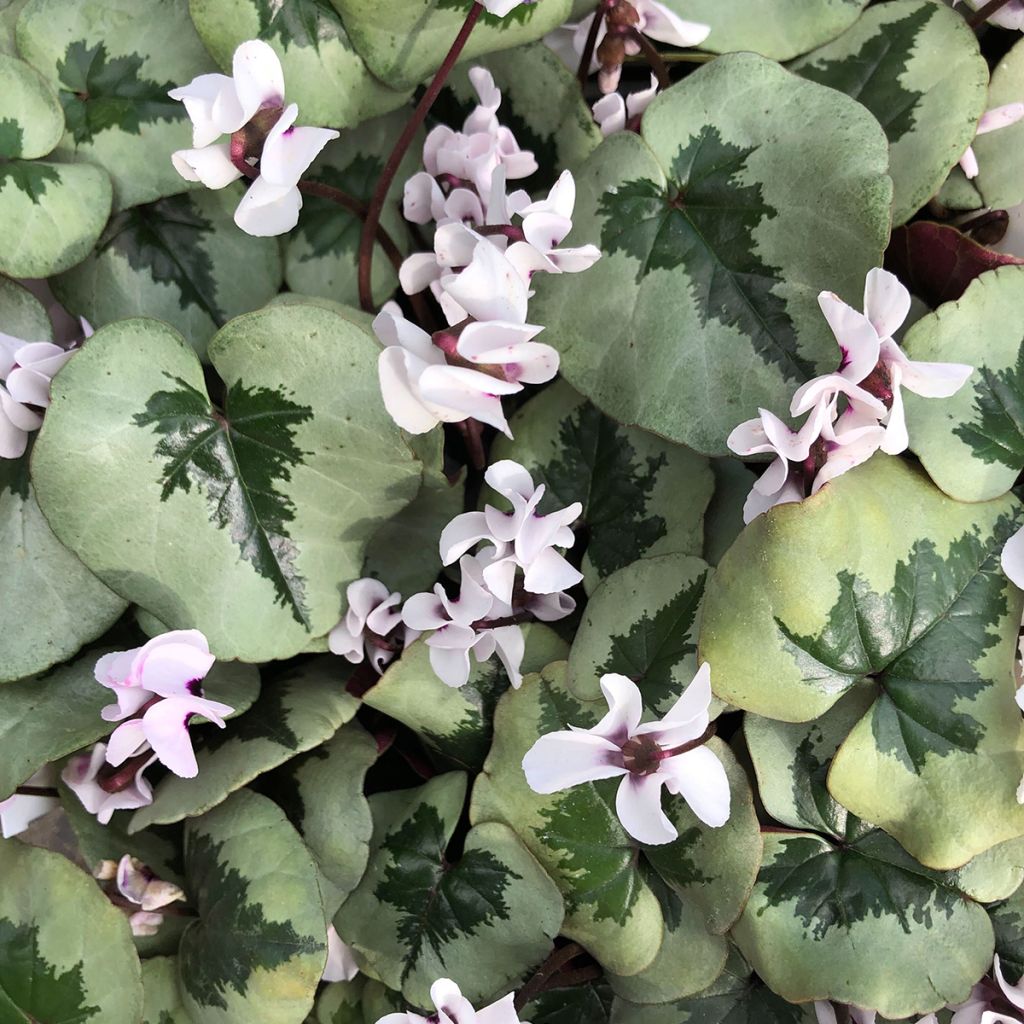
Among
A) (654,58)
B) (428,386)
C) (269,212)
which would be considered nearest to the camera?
(428,386)

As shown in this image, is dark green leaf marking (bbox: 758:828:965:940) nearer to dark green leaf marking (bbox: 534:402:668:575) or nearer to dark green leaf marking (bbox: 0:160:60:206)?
dark green leaf marking (bbox: 534:402:668:575)

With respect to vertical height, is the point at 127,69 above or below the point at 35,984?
above

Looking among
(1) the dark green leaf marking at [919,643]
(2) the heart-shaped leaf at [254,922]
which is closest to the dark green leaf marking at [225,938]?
(2) the heart-shaped leaf at [254,922]

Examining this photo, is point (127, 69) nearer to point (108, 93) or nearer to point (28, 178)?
point (108, 93)

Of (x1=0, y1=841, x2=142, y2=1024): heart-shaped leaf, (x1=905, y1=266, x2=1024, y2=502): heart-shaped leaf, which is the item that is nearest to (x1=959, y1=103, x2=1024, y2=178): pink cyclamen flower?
(x1=905, y1=266, x2=1024, y2=502): heart-shaped leaf

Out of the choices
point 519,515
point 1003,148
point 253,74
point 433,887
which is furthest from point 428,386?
point 1003,148

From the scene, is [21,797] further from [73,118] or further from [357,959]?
[73,118]

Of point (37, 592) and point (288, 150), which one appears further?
point (37, 592)
